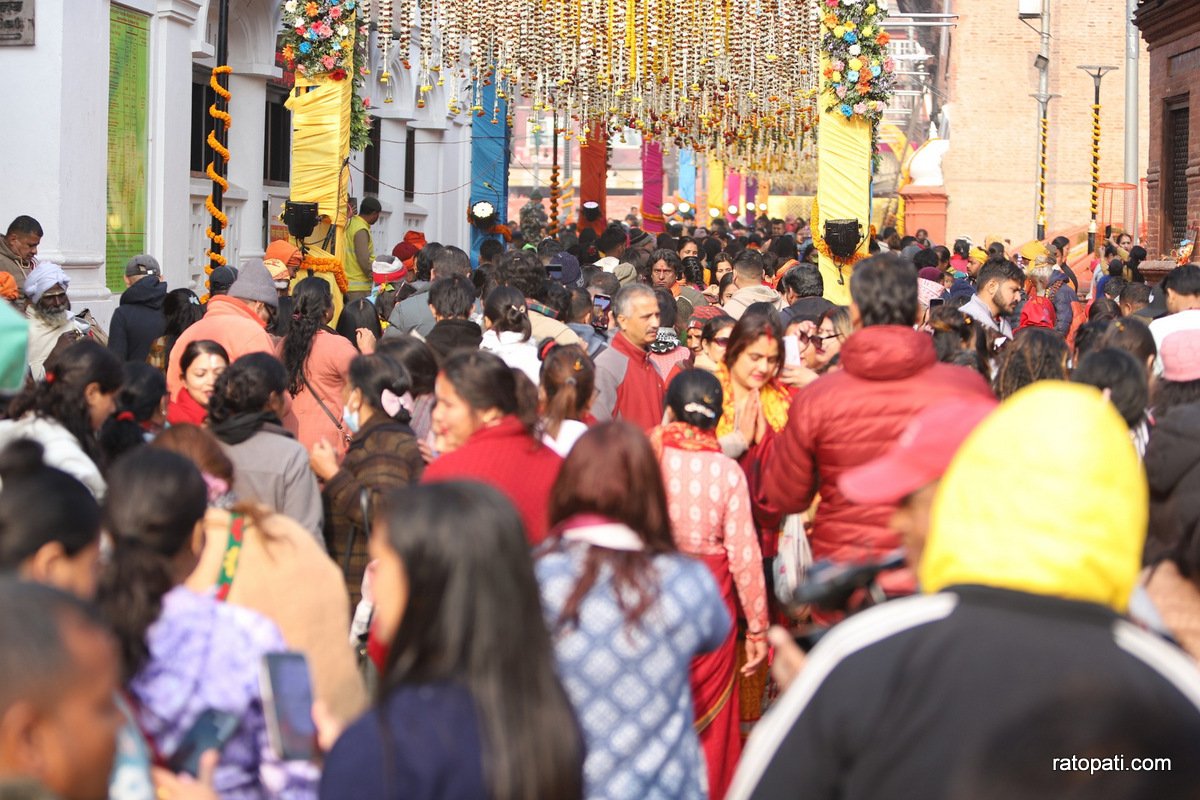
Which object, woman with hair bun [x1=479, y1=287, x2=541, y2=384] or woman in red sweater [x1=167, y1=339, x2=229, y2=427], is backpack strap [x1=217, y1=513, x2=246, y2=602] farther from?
woman with hair bun [x1=479, y1=287, x2=541, y2=384]

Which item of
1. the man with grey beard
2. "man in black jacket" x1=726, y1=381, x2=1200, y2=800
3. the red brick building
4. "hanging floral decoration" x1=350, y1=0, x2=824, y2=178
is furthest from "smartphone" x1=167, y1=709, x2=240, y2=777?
"hanging floral decoration" x1=350, y1=0, x2=824, y2=178

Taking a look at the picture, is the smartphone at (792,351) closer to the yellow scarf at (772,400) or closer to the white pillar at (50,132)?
the yellow scarf at (772,400)

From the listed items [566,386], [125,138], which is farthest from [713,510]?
[125,138]

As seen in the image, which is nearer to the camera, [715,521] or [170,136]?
[715,521]

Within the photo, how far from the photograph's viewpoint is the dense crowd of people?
7.89ft

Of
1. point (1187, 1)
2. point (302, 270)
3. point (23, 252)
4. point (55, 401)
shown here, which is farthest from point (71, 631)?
point (1187, 1)

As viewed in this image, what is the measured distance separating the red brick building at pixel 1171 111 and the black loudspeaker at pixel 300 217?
29.8 feet

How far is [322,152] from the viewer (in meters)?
16.6

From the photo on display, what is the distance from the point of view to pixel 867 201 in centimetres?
1662

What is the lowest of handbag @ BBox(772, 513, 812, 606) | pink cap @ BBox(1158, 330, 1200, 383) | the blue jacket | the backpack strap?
handbag @ BBox(772, 513, 812, 606)

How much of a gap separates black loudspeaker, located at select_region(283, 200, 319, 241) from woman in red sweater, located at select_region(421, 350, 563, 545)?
414 inches

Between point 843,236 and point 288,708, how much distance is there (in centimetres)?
1310

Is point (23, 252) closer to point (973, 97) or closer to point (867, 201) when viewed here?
point (867, 201)

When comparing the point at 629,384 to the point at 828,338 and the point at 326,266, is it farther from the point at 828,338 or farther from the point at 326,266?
the point at 326,266
